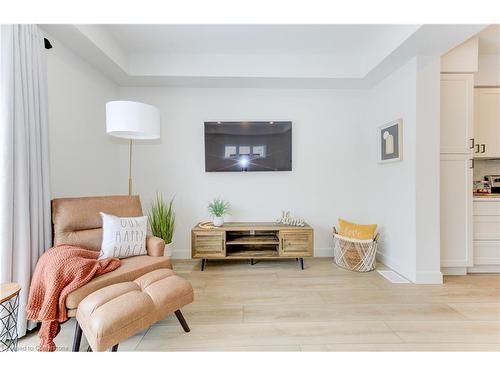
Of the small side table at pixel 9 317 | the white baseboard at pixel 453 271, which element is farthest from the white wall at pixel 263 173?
the small side table at pixel 9 317

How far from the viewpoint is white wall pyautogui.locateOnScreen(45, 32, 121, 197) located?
6.99 feet

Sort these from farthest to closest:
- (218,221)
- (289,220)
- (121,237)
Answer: (289,220)
(218,221)
(121,237)

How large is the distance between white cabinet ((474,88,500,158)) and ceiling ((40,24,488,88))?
56 cm

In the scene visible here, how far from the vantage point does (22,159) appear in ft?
5.37

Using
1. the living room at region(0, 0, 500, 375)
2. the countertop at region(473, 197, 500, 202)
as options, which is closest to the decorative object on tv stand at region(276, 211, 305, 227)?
the living room at region(0, 0, 500, 375)

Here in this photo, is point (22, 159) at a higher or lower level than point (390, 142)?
lower

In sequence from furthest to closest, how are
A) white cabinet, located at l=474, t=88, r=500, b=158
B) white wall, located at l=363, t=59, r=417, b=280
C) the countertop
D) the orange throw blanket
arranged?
white cabinet, located at l=474, t=88, r=500, b=158, the countertop, white wall, located at l=363, t=59, r=417, b=280, the orange throw blanket

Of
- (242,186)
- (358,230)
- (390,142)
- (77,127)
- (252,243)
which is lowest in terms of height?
(252,243)

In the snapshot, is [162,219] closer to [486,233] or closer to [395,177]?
[395,177]

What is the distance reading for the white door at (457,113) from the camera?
2496 millimetres

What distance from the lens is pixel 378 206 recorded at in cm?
307

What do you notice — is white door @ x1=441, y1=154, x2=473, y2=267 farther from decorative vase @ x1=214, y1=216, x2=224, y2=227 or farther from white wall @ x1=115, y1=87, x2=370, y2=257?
decorative vase @ x1=214, y1=216, x2=224, y2=227

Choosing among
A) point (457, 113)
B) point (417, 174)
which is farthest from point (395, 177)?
point (457, 113)

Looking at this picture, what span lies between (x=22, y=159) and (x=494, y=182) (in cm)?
479
